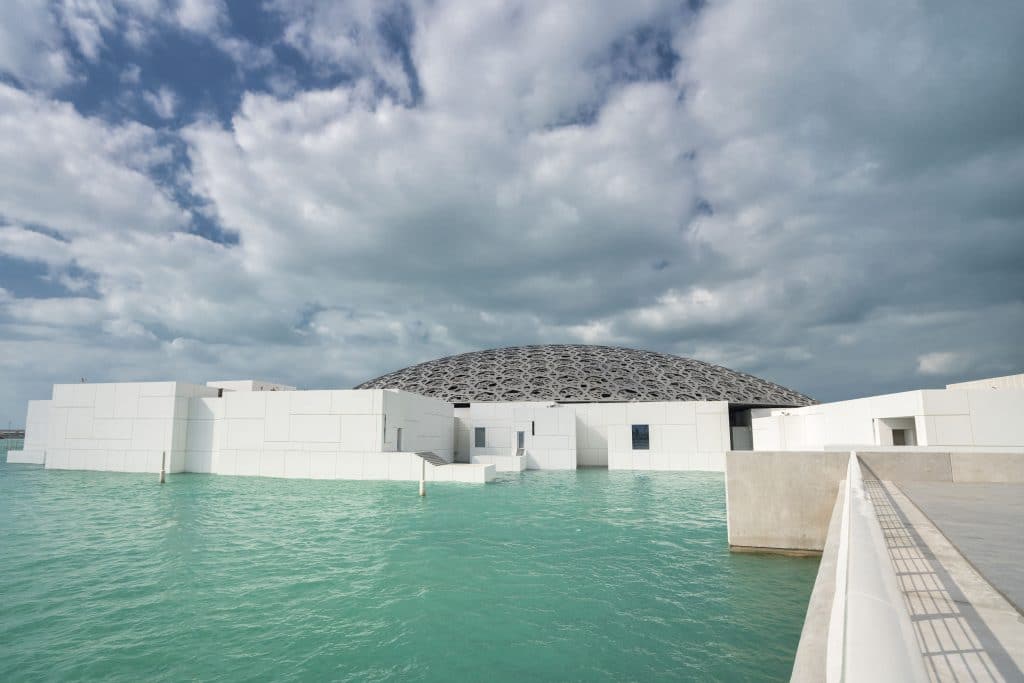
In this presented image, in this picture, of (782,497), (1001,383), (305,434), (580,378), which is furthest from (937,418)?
(580,378)

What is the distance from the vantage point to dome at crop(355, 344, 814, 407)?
52.4 meters

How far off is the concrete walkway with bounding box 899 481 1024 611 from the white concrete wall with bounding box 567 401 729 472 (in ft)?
70.8

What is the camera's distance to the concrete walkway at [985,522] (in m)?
5.04

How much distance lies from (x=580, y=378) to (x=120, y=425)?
3693cm

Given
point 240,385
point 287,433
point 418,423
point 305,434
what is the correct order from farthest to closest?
point 240,385 → point 418,423 → point 287,433 → point 305,434

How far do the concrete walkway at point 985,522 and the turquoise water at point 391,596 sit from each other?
96.5 inches

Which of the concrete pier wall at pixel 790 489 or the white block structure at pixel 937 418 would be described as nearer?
the concrete pier wall at pixel 790 489

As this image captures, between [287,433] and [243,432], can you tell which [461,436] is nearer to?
[287,433]

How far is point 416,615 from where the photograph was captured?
8.57 meters

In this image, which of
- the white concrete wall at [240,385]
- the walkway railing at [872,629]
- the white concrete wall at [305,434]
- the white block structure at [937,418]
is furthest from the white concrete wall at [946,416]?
the white concrete wall at [240,385]

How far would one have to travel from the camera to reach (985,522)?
24.3ft

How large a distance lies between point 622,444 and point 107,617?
1184 inches

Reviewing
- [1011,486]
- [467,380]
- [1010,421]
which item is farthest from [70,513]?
[467,380]

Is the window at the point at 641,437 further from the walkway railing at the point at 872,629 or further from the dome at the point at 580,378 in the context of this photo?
the walkway railing at the point at 872,629
